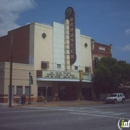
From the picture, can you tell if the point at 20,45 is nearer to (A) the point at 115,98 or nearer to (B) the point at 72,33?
(B) the point at 72,33

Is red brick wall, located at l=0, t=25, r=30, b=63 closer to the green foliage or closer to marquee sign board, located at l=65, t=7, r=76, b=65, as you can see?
marquee sign board, located at l=65, t=7, r=76, b=65

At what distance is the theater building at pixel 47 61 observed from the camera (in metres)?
38.1

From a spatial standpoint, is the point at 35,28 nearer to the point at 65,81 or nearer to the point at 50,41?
the point at 50,41

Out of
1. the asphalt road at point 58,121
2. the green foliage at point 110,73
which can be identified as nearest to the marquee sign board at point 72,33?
the green foliage at point 110,73

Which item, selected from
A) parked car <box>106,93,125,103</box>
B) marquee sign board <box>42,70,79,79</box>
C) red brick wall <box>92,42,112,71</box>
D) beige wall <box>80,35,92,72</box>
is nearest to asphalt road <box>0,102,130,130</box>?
marquee sign board <box>42,70,79,79</box>

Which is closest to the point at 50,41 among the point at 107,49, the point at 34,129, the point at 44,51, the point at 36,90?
the point at 44,51

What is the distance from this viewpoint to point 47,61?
41.5 m

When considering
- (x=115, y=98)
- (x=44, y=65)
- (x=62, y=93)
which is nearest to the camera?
(x=115, y=98)

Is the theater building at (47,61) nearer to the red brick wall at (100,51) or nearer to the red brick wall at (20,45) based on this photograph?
the red brick wall at (20,45)

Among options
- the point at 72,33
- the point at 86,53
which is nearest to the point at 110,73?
the point at 86,53

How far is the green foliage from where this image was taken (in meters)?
45.8

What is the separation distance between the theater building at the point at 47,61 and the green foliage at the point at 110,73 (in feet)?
6.86

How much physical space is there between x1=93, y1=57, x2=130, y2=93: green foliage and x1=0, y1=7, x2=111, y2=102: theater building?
2.09 m

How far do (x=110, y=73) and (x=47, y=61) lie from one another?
12505 millimetres
